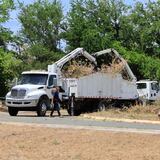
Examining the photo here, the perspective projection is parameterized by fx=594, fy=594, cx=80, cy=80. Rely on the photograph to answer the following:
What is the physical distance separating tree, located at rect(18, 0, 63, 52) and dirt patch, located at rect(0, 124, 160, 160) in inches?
2213

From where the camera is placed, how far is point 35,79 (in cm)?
3378

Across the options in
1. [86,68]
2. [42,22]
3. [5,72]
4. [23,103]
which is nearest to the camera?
[23,103]

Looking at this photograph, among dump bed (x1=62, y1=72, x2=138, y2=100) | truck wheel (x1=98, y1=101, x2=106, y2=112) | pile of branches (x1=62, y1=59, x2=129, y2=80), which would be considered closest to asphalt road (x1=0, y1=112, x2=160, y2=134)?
dump bed (x1=62, y1=72, x2=138, y2=100)

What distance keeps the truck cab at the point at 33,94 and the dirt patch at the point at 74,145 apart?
41.2ft

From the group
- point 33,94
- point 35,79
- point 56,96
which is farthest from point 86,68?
point 33,94

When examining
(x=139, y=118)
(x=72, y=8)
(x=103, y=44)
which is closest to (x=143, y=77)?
(x=103, y=44)

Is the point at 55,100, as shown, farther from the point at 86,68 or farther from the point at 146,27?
the point at 146,27

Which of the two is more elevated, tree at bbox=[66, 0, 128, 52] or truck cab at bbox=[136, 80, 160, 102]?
tree at bbox=[66, 0, 128, 52]

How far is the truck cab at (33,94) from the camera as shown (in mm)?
32406

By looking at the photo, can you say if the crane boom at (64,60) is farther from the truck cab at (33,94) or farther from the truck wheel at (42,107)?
the truck wheel at (42,107)

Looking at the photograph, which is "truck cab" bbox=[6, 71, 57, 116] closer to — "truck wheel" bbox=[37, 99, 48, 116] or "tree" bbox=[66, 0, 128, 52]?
"truck wheel" bbox=[37, 99, 48, 116]

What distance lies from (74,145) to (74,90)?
63.4 feet

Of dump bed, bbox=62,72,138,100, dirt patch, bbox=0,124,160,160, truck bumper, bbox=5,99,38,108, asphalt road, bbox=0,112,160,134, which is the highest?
dump bed, bbox=62,72,138,100

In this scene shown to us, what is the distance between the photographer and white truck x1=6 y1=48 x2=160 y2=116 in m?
32.6
